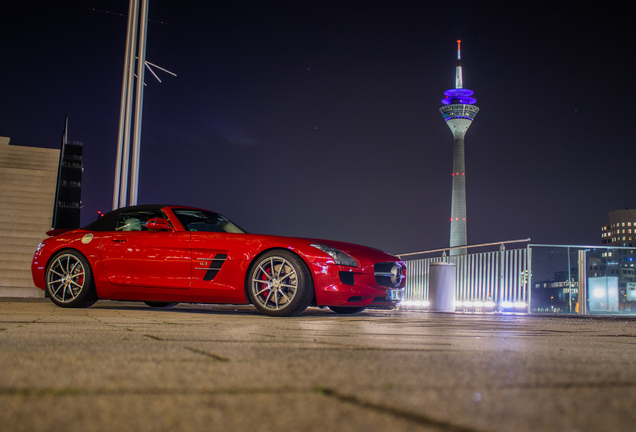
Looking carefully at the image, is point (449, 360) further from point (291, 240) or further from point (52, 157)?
point (52, 157)

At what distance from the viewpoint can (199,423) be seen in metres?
0.96

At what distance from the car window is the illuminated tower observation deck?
9666cm

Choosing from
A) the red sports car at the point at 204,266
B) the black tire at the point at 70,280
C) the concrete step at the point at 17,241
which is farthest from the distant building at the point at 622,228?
the black tire at the point at 70,280

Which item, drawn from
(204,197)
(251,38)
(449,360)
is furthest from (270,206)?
(449,360)

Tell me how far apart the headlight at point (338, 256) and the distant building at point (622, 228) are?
153 metres

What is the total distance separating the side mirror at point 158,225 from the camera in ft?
18.6

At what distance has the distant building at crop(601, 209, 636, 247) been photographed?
139m

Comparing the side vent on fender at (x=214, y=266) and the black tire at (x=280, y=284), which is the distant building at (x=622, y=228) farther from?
the side vent on fender at (x=214, y=266)

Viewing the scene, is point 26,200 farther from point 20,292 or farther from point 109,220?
point 109,220

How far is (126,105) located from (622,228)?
156m

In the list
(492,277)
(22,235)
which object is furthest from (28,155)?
(492,277)

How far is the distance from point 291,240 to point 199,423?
4.39m

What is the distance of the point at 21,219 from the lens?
46.1 feet

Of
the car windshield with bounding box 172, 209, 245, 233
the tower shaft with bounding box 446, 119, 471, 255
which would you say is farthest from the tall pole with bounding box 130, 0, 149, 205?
the tower shaft with bounding box 446, 119, 471, 255
